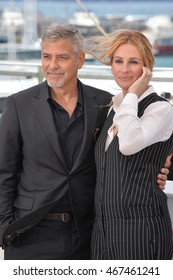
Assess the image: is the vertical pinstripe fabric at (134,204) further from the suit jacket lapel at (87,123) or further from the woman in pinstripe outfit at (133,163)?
the suit jacket lapel at (87,123)

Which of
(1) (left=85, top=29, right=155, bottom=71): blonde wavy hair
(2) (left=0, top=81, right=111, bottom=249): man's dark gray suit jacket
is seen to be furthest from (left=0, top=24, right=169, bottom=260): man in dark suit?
(1) (left=85, top=29, right=155, bottom=71): blonde wavy hair

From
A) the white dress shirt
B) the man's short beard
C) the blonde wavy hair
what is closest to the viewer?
the white dress shirt

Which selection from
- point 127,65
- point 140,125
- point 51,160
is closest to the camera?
point 140,125

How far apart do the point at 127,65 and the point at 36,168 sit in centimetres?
48

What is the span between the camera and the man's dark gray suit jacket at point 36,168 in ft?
6.39

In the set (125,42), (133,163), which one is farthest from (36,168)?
(125,42)

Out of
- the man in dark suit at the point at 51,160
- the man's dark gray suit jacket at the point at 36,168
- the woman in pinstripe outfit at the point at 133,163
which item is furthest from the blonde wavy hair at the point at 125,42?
the man's dark gray suit jacket at the point at 36,168

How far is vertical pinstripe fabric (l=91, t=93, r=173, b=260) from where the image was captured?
69.0 inches

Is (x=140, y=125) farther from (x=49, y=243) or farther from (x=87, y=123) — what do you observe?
(x=49, y=243)

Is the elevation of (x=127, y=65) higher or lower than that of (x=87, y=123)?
higher

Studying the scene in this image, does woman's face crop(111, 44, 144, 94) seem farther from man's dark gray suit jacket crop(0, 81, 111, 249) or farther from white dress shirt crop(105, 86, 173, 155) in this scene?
man's dark gray suit jacket crop(0, 81, 111, 249)

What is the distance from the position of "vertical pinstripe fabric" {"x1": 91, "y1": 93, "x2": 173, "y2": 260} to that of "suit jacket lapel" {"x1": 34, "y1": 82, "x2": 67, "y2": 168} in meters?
0.18

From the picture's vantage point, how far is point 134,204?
5.78 feet
